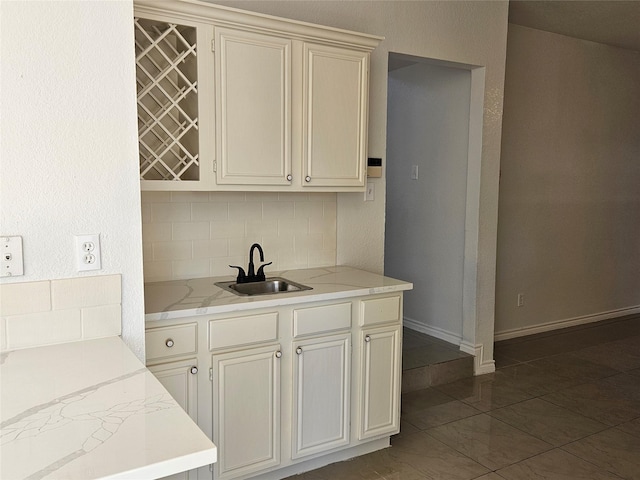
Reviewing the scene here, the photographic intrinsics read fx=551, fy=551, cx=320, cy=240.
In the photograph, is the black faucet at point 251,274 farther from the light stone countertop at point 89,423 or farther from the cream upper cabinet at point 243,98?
the light stone countertop at point 89,423

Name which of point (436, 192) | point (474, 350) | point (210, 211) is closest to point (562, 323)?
point (474, 350)

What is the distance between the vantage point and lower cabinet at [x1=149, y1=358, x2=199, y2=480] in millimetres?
2130

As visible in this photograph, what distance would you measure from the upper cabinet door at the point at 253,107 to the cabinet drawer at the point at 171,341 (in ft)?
2.28

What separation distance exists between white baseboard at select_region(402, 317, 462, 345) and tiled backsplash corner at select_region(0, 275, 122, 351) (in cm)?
296

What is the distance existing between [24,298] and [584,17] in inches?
173

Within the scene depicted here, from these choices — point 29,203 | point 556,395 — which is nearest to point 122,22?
point 29,203

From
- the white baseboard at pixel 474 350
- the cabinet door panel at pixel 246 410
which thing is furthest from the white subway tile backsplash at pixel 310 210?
the white baseboard at pixel 474 350

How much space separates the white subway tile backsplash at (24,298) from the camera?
154cm

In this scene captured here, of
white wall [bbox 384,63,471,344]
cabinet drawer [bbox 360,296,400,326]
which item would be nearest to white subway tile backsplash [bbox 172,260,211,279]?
cabinet drawer [bbox 360,296,400,326]

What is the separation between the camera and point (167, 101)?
2553 mm

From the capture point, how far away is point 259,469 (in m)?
2.40

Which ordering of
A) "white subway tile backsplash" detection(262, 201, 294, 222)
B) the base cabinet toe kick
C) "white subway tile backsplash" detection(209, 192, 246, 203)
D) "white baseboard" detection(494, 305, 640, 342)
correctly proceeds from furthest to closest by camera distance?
"white baseboard" detection(494, 305, 640, 342) < "white subway tile backsplash" detection(262, 201, 294, 222) < "white subway tile backsplash" detection(209, 192, 246, 203) < the base cabinet toe kick

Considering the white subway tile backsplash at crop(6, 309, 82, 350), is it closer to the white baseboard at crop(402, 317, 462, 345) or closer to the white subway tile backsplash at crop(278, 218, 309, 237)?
the white subway tile backsplash at crop(278, 218, 309, 237)

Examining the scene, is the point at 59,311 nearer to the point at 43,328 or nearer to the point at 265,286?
the point at 43,328
